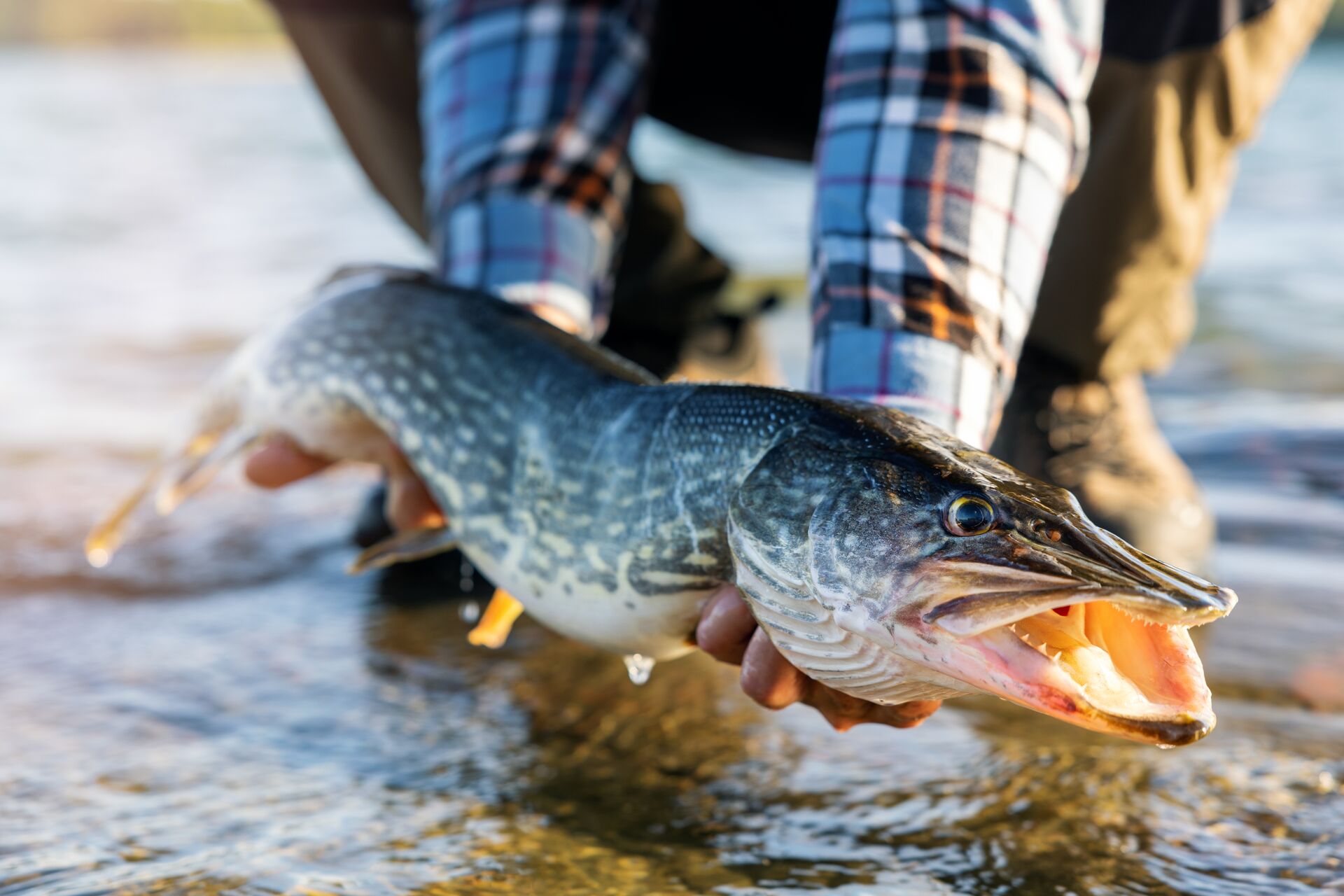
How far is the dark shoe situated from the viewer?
104 inches

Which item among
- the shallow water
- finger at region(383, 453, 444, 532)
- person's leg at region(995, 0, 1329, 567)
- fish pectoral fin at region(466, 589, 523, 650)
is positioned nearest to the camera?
the shallow water

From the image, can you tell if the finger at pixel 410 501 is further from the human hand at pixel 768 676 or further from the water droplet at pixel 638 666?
the human hand at pixel 768 676

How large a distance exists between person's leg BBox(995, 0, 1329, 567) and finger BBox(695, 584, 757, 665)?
1.32m

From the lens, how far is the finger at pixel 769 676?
4.87ft

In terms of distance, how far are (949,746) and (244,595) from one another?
144 centimetres

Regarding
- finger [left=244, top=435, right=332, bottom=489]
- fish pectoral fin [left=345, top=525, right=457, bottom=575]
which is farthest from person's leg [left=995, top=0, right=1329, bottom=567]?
finger [left=244, top=435, right=332, bottom=489]

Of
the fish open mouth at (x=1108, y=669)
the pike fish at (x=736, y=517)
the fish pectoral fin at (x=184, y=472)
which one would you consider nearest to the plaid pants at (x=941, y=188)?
the pike fish at (x=736, y=517)

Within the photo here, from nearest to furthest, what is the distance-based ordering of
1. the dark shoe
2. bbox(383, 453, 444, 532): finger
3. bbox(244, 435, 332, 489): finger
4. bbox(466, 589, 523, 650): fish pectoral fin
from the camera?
1. bbox(466, 589, 523, 650): fish pectoral fin
2. bbox(383, 453, 444, 532): finger
3. bbox(244, 435, 332, 489): finger
4. the dark shoe

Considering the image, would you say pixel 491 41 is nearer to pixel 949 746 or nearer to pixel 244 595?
pixel 244 595

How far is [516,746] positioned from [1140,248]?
1.69 meters

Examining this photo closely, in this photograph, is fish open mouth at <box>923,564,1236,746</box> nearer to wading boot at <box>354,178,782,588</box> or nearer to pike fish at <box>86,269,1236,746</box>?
pike fish at <box>86,269,1236,746</box>

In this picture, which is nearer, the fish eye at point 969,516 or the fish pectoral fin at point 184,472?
the fish eye at point 969,516

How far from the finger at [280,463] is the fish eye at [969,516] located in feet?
4.34

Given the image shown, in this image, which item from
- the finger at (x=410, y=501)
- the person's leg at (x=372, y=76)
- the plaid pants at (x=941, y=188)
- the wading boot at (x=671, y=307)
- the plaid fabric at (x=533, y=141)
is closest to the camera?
the plaid pants at (x=941, y=188)
